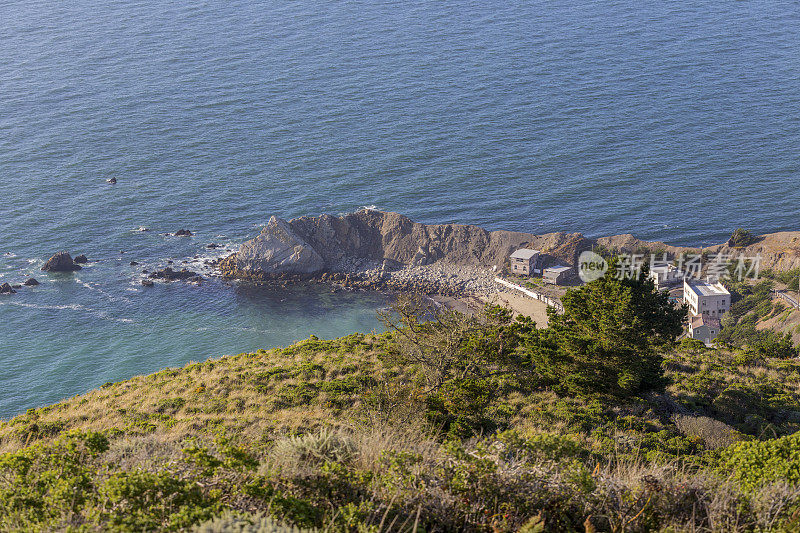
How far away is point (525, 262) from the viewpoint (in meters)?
65.6

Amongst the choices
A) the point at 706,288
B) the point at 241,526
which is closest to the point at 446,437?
the point at 241,526

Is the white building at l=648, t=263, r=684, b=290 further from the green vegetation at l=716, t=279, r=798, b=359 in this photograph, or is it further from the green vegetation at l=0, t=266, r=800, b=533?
the green vegetation at l=0, t=266, r=800, b=533

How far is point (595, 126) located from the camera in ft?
306

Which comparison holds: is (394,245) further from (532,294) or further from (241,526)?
(241,526)

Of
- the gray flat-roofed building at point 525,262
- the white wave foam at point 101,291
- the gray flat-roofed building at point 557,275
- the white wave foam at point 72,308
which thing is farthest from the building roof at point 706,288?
the white wave foam at point 101,291

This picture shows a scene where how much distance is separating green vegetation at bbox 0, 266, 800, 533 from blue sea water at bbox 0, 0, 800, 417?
106 ft

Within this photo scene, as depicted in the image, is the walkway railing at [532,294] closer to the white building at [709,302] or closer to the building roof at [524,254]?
the building roof at [524,254]

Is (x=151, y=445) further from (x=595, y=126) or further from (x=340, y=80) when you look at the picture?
(x=340, y=80)

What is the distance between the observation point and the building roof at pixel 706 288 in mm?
58438

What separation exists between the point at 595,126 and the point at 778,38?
55.9 meters

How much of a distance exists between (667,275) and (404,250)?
27224 mm

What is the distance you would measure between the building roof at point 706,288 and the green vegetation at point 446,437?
29.1 m

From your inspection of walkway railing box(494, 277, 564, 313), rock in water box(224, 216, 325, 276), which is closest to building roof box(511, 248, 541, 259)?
walkway railing box(494, 277, 564, 313)

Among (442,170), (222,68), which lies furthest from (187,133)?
(442,170)
